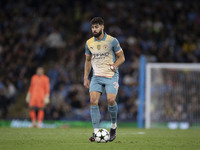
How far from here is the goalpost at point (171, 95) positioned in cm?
1523

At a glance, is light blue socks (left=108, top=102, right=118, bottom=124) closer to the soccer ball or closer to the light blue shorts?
the light blue shorts

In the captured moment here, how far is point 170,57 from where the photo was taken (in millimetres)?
18984

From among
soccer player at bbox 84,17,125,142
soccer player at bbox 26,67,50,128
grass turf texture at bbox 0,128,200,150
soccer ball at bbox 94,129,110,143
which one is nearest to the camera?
grass turf texture at bbox 0,128,200,150

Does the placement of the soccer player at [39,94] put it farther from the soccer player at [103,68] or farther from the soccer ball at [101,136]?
the soccer ball at [101,136]

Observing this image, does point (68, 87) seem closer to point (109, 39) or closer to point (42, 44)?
point (42, 44)

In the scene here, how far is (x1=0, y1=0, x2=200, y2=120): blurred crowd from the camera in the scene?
1731 centimetres

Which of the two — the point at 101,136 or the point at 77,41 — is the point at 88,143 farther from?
the point at 77,41

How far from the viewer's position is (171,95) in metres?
15.3

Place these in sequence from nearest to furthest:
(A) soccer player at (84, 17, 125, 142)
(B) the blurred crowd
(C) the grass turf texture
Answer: (C) the grass turf texture < (A) soccer player at (84, 17, 125, 142) < (B) the blurred crowd

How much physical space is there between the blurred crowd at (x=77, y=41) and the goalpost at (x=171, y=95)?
1403 mm

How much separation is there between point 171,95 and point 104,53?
8123mm

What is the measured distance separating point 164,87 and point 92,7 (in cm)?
804

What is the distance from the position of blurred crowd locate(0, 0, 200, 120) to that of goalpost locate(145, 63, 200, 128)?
4.60 ft

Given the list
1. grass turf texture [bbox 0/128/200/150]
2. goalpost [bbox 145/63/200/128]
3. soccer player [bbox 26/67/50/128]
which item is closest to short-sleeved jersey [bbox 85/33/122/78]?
grass turf texture [bbox 0/128/200/150]
